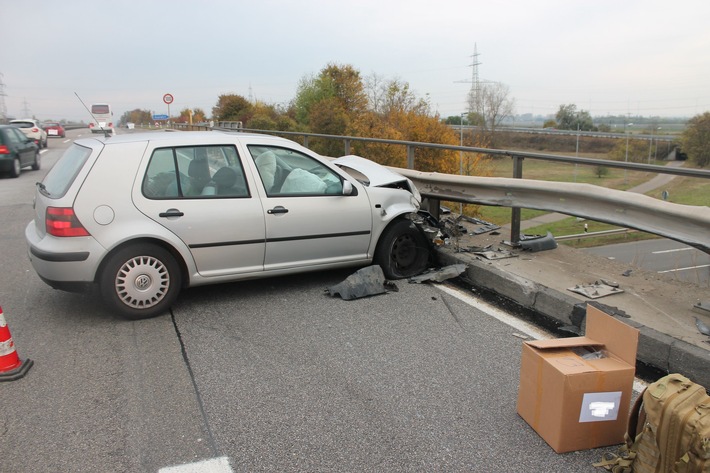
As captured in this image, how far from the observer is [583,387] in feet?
9.66

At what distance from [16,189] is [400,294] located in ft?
45.4

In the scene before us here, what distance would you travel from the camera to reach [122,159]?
4.99m

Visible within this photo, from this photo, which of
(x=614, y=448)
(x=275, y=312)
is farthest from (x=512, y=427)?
(x=275, y=312)

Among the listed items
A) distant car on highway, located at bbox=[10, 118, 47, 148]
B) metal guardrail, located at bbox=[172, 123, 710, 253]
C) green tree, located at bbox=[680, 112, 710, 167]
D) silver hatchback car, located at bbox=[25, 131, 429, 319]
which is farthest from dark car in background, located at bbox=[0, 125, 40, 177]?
green tree, located at bbox=[680, 112, 710, 167]

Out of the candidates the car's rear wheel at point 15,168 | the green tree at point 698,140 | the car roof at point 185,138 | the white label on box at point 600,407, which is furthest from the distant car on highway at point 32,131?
the green tree at point 698,140

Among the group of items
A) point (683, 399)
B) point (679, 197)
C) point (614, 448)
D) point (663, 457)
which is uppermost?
point (683, 399)

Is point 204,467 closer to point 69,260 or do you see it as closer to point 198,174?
point 69,260

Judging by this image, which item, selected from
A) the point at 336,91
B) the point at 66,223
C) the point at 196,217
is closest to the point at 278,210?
the point at 196,217

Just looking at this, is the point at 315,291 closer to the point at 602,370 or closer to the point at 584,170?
the point at 602,370

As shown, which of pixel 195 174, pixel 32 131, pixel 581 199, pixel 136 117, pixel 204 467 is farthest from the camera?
pixel 136 117

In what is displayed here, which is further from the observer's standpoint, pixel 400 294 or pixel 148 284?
pixel 400 294

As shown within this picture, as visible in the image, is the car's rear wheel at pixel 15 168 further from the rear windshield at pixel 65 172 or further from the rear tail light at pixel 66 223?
the rear tail light at pixel 66 223

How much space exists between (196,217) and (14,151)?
1671 centimetres

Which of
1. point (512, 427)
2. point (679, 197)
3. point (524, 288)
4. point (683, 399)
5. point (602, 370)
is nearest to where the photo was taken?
point (683, 399)
